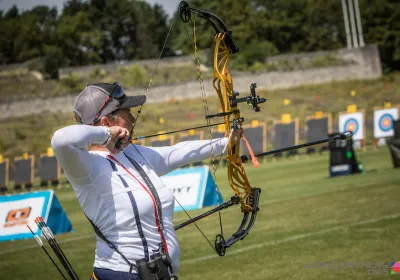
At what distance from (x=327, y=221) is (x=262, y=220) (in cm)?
135

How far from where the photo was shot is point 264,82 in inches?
2062

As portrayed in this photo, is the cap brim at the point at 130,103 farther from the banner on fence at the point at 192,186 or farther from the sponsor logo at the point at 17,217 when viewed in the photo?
the banner on fence at the point at 192,186

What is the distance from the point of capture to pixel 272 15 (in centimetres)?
7919

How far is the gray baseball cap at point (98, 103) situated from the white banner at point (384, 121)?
83.4ft

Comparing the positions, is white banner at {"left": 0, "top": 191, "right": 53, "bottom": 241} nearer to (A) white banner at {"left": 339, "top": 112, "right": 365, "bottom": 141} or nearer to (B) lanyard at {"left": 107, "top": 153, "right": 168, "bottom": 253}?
(B) lanyard at {"left": 107, "top": 153, "right": 168, "bottom": 253}

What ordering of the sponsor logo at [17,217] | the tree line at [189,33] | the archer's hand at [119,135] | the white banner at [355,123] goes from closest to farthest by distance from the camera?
the archer's hand at [119,135] → the sponsor logo at [17,217] → the white banner at [355,123] → the tree line at [189,33]

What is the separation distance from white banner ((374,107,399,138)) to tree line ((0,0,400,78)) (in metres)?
20.7

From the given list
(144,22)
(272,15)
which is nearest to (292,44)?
(272,15)

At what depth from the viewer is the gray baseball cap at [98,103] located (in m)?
3.84

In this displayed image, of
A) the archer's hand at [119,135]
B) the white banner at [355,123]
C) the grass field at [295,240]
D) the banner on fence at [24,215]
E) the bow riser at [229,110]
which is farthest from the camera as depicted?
the white banner at [355,123]

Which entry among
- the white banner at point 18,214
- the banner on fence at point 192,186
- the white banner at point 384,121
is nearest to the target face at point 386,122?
the white banner at point 384,121

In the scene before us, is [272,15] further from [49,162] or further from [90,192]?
[90,192]

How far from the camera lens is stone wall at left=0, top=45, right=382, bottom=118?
4597cm

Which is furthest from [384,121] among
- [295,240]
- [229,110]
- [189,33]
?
[229,110]
